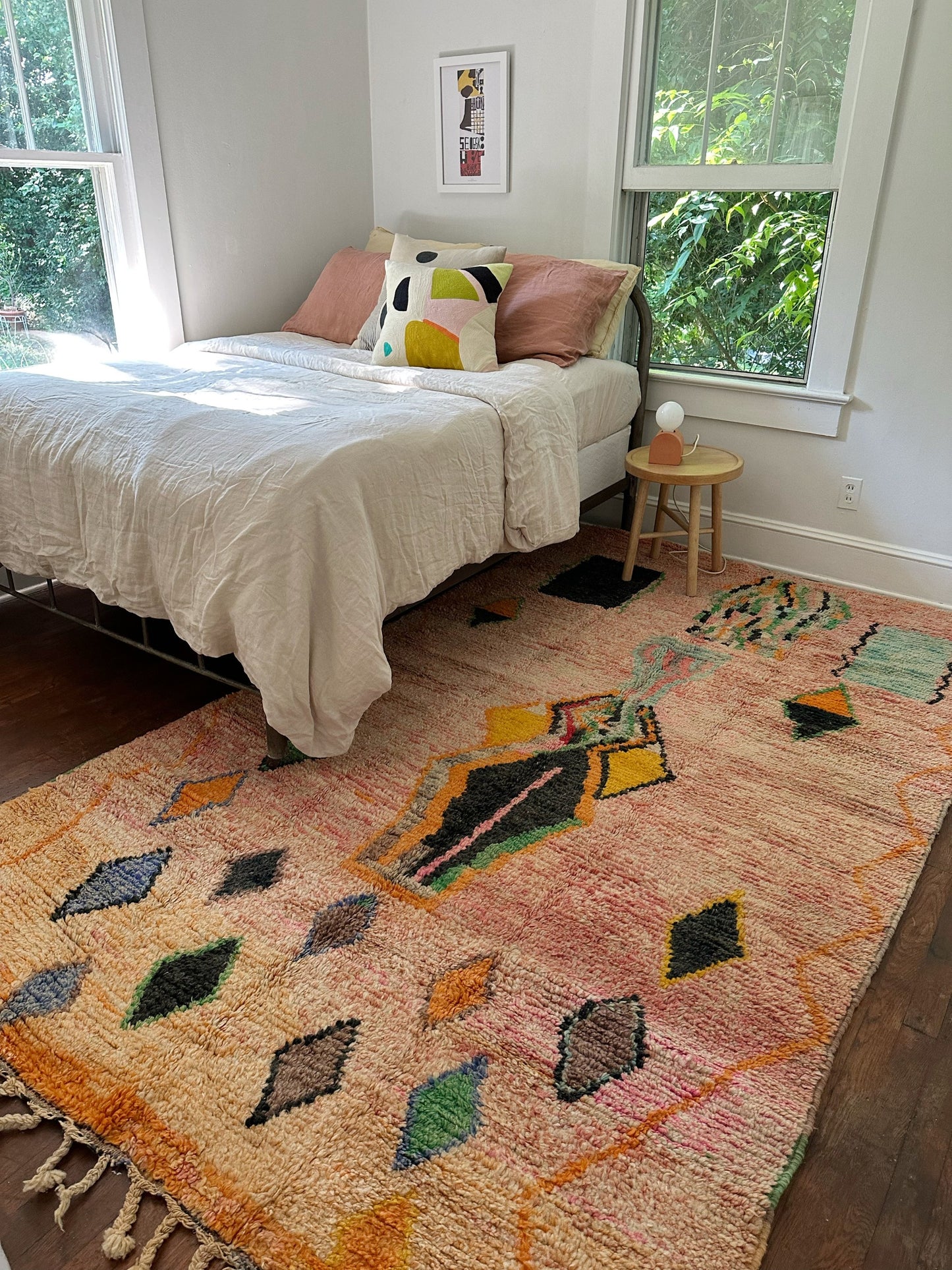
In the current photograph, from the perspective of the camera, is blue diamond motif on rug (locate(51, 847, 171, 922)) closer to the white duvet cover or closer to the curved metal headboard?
the white duvet cover

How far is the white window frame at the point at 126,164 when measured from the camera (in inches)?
114

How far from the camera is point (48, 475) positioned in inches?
89.9

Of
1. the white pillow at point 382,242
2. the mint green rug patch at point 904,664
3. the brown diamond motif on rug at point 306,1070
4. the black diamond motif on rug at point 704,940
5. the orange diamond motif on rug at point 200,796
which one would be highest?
the white pillow at point 382,242

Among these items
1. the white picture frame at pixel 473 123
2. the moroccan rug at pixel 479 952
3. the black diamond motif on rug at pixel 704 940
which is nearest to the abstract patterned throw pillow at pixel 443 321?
the white picture frame at pixel 473 123

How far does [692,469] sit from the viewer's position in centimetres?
295

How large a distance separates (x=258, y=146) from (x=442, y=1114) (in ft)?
11.3

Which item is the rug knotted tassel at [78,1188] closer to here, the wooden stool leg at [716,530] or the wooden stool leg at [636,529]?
the wooden stool leg at [636,529]

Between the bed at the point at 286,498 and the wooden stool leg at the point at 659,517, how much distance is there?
564mm

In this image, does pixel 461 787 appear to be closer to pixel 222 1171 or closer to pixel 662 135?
pixel 222 1171

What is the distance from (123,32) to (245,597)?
2.22m

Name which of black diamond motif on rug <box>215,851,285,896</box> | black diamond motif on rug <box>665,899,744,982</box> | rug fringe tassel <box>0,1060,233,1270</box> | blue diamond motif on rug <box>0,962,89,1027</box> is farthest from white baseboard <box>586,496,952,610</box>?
rug fringe tassel <box>0,1060,233,1270</box>

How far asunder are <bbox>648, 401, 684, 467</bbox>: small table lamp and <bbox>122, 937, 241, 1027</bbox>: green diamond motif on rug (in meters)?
2.04

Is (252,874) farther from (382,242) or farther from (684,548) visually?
(382,242)

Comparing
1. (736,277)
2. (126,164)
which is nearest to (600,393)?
(736,277)
